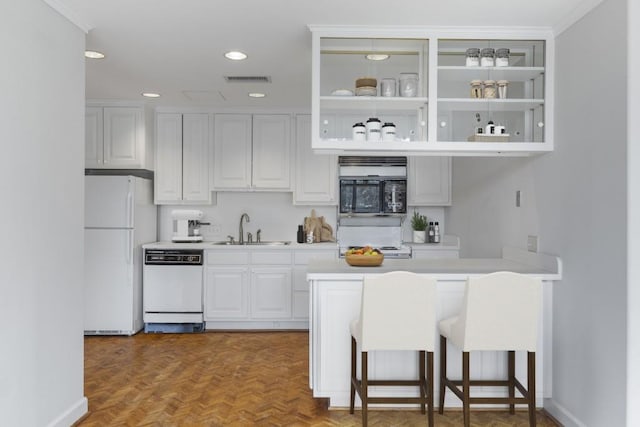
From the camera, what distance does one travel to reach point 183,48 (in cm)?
347

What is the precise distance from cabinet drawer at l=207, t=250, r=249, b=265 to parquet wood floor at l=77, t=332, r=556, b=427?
0.80 m

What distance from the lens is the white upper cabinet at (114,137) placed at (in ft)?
17.0

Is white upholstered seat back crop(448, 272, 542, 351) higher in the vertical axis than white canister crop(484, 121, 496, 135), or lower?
lower

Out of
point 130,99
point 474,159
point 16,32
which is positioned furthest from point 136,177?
point 474,159

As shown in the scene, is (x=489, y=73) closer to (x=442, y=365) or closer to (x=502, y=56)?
(x=502, y=56)

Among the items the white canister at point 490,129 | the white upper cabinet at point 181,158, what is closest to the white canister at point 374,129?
the white canister at point 490,129

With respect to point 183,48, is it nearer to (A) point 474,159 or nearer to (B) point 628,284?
(A) point 474,159

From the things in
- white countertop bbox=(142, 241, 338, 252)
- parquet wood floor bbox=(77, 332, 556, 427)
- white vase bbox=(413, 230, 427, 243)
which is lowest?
parquet wood floor bbox=(77, 332, 556, 427)

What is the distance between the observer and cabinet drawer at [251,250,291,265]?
5.12m

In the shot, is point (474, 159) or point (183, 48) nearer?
point (183, 48)

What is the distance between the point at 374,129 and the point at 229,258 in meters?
2.60

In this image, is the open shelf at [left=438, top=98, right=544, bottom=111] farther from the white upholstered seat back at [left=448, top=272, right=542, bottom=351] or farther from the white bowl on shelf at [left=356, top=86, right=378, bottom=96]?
the white upholstered seat back at [left=448, top=272, right=542, bottom=351]

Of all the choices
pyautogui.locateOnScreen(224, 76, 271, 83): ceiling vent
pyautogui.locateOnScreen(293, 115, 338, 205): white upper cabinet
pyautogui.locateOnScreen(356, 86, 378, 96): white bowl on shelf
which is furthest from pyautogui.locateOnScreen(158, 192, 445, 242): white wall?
pyautogui.locateOnScreen(356, 86, 378, 96): white bowl on shelf

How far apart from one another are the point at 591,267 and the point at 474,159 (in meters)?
2.15
